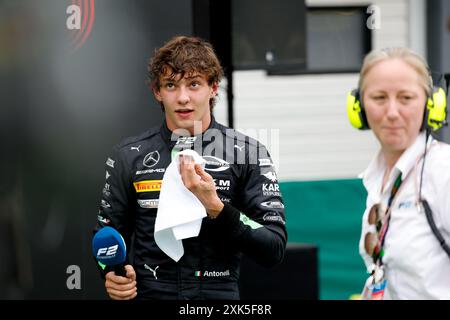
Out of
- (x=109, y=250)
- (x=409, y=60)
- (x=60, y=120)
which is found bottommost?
(x=109, y=250)

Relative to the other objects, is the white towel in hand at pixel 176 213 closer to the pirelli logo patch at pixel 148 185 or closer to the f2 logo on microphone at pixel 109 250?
the pirelli logo patch at pixel 148 185

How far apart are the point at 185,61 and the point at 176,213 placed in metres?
0.63

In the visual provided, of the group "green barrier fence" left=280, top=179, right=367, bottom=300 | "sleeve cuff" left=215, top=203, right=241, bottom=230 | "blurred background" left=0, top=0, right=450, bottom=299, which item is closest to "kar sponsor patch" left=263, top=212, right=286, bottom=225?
"sleeve cuff" left=215, top=203, right=241, bottom=230

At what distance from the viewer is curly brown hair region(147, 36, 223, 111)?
3504mm

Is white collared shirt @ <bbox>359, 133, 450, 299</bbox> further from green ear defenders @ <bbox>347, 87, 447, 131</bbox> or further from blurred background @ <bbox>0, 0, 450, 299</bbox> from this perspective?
blurred background @ <bbox>0, 0, 450, 299</bbox>

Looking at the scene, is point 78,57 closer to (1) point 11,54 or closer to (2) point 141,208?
(1) point 11,54

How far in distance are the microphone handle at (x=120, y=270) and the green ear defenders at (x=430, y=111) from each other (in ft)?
3.48

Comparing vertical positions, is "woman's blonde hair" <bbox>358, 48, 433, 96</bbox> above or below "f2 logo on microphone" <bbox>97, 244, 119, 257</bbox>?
above

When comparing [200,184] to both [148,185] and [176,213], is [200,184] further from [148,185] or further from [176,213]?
[148,185]

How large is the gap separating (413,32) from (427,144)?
545 cm

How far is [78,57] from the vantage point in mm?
4832

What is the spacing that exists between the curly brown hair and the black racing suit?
0.67 feet

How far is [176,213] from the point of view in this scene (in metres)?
3.33

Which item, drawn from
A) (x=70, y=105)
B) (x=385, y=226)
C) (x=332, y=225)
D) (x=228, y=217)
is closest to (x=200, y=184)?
(x=228, y=217)
